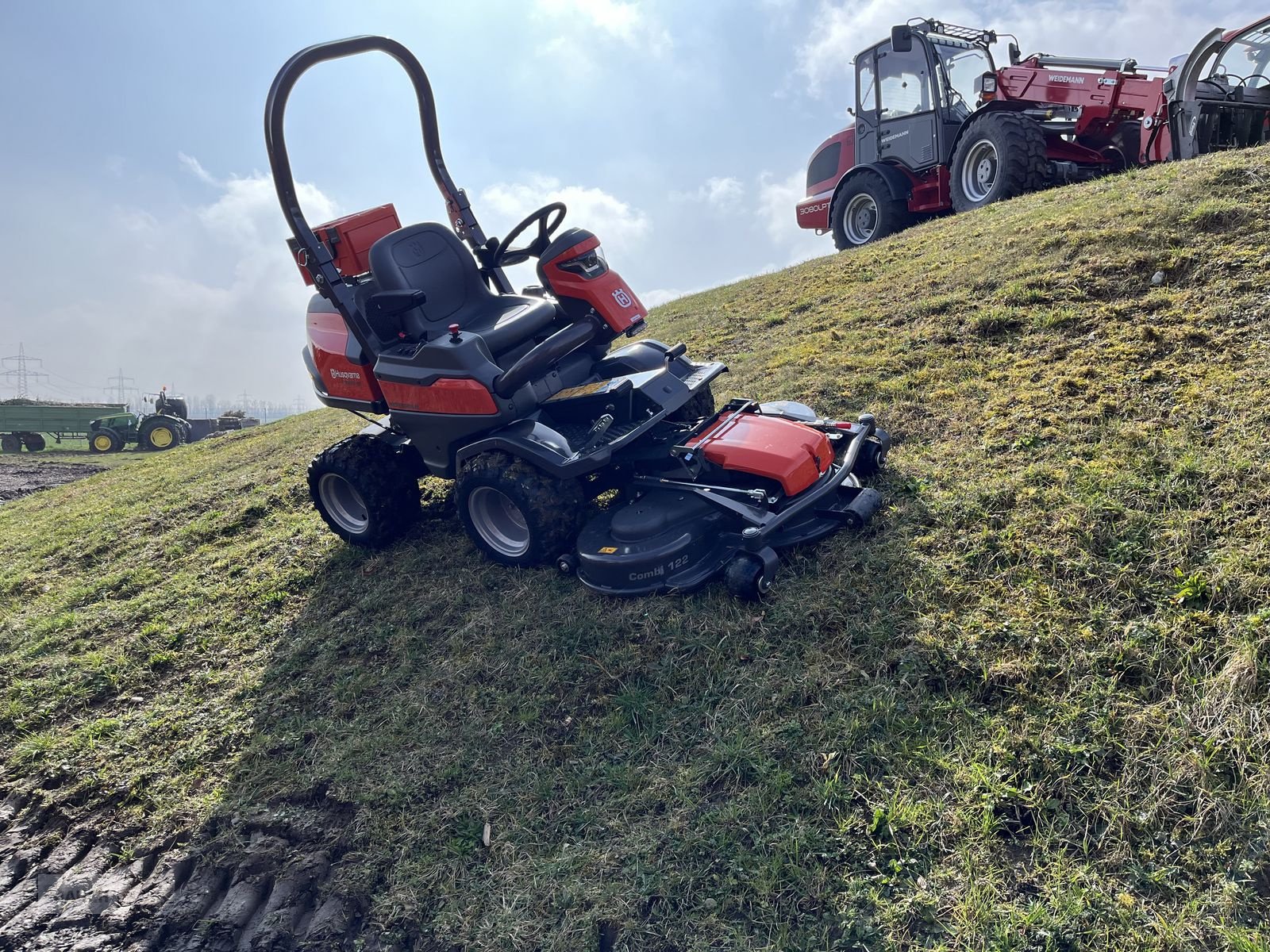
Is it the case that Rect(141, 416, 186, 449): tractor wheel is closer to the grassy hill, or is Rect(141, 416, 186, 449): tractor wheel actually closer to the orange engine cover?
the grassy hill

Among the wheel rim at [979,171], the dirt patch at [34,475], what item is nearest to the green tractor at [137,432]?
the dirt patch at [34,475]

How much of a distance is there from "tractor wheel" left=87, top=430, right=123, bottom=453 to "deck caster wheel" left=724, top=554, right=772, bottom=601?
2478 centimetres

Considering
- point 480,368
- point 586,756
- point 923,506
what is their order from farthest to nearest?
point 480,368, point 923,506, point 586,756

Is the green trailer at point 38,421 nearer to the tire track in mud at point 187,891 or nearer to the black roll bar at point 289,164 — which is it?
the black roll bar at point 289,164

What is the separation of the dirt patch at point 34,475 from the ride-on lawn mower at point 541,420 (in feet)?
35.9

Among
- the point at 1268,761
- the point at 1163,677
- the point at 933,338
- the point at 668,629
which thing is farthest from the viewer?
the point at 933,338

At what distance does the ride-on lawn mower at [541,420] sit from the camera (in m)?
3.90

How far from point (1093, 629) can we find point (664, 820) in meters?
1.76

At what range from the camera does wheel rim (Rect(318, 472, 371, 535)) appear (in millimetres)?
5523

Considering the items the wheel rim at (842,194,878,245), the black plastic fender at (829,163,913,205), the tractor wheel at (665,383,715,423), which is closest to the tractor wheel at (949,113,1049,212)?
the black plastic fender at (829,163,913,205)

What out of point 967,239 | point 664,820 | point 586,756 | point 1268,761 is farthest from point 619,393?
point 967,239

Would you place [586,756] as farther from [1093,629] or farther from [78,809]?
[78,809]

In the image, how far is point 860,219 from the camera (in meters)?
11.7

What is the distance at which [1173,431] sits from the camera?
3998 millimetres
